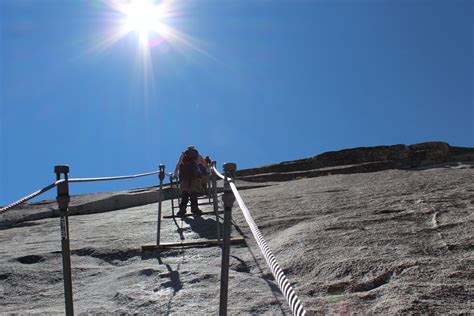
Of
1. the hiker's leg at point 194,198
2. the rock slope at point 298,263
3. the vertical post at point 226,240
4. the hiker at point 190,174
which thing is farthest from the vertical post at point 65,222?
the hiker's leg at point 194,198

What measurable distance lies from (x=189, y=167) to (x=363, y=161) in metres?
13.7

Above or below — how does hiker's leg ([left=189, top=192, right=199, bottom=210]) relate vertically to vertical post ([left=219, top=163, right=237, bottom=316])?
above

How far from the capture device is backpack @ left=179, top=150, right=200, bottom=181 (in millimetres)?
8750

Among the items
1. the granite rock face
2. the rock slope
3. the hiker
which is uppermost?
the granite rock face

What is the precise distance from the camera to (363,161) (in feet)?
67.6

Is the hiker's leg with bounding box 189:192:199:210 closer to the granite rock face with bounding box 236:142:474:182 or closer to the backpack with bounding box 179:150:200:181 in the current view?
the backpack with bounding box 179:150:200:181

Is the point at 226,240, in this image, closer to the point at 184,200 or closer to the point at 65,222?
the point at 65,222

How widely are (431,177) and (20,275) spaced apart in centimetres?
763

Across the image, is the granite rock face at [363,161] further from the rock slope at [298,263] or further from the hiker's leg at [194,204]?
the rock slope at [298,263]

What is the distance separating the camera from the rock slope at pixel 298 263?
3.42 meters

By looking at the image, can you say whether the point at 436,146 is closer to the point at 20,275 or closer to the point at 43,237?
the point at 43,237

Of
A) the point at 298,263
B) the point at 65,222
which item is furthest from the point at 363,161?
the point at 65,222

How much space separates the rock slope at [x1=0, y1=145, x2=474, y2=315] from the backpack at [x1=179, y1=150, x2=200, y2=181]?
43.2 inches


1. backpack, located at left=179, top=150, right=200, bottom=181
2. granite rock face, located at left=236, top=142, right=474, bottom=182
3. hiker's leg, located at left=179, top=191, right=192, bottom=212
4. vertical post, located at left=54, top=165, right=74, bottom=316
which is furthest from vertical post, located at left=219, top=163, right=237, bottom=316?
granite rock face, located at left=236, top=142, right=474, bottom=182
